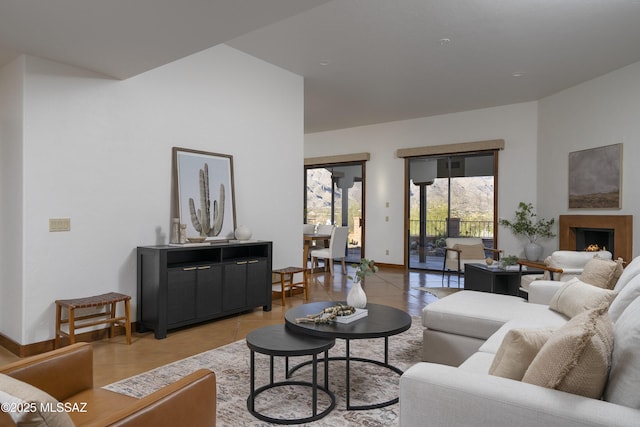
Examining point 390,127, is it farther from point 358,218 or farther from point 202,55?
point 202,55

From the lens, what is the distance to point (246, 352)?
3.45 metres

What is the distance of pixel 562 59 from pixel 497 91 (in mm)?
1434

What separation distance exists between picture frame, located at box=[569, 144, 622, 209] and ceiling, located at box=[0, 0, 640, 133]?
108cm

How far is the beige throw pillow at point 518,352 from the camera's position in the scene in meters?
1.57

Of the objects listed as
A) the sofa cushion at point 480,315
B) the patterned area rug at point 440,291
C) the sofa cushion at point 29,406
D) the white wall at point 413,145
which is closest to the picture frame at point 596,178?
the white wall at point 413,145

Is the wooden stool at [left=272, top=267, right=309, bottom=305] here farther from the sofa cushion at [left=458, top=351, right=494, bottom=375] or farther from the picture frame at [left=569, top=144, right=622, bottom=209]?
the picture frame at [left=569, top=144, right=622, bottom=209]

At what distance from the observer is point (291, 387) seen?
2.74 meters

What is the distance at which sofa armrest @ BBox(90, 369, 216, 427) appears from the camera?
121 centimetres

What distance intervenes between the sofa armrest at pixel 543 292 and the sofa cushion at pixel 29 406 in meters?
3.36

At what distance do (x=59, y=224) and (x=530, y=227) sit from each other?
6.80 meters

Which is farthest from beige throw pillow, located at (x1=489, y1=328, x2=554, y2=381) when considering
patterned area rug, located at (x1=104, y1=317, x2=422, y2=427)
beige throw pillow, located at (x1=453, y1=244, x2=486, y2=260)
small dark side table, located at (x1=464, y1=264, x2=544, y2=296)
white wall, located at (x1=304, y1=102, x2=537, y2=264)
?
white wall, located at (x1=304, y1=102, x2=537, y2=264)

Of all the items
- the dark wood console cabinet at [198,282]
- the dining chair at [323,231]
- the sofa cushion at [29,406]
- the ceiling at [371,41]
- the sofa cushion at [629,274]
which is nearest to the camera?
the sofa cushion at [29,406]

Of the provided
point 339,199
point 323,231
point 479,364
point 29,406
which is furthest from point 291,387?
point 339,199

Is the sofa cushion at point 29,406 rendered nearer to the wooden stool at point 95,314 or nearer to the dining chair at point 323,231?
the wooden stool at point 95,314
